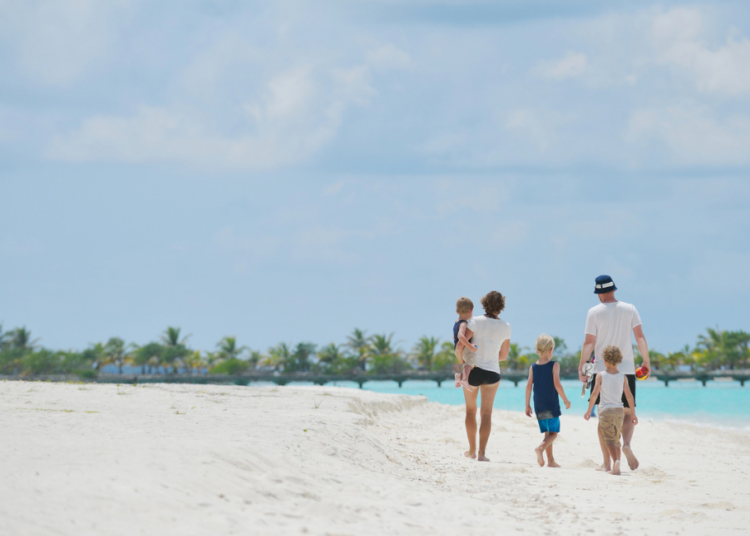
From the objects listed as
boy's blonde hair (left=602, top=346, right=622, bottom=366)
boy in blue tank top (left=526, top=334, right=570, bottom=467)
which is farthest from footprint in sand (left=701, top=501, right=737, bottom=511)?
boy in blue tank top (left=526, top=334, right=570, bottom=467)

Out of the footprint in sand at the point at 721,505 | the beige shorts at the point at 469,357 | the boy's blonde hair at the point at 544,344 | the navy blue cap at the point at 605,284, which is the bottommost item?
the footprint in sand at the point at 721,505

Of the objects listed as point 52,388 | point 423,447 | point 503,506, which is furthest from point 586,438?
point 52,388

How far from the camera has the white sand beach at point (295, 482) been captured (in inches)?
146

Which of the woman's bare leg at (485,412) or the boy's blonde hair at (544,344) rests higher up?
the boy's blonde hair at (544,344)

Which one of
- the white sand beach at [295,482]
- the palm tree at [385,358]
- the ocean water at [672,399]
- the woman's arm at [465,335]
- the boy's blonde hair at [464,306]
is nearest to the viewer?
the white sand beach at [295,482]

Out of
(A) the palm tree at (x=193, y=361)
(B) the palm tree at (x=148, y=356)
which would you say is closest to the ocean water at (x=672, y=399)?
(A) the palm tree at (x=193, y=361)

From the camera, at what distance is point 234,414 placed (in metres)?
8.23

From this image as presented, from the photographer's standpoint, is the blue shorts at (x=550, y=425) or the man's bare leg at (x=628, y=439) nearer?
the man's bare leg at (x=628, y=439)

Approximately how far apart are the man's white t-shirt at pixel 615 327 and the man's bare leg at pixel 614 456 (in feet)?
2.63

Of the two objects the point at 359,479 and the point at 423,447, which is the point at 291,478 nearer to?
the point at 359,479

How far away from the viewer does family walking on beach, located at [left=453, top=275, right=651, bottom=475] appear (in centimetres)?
684

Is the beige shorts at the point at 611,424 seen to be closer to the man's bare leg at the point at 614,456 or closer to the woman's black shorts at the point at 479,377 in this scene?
the man's bare leg at the point at 614,456

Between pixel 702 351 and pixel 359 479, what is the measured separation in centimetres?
7225

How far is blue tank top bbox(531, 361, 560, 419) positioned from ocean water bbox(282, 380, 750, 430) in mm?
8372
